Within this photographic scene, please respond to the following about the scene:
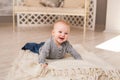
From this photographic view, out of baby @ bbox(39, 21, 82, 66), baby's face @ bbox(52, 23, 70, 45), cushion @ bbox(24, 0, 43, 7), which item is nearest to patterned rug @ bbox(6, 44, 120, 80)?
baby @ bbox(39, 21, 82, 66)

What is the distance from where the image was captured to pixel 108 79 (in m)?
1.71

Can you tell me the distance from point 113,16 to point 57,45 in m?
2.50

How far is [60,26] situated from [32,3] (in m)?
2.63

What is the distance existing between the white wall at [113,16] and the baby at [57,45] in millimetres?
2404

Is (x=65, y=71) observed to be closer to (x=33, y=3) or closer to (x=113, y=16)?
(x=113, y=16)

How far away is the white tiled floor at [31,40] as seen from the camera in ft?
8.34

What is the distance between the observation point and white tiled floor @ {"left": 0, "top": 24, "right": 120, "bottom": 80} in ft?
8.34

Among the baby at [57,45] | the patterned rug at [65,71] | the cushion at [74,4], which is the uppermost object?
the cushion at [74,4]

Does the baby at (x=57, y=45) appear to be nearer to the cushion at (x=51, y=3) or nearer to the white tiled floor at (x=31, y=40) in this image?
the white tiled floor at (x=31, y=40)

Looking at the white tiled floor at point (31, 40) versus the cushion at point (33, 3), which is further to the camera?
the cushion at point (33, 3)

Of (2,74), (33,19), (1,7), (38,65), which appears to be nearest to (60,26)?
(38,65)

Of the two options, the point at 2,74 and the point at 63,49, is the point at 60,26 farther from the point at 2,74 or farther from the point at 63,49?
the point at 2,74

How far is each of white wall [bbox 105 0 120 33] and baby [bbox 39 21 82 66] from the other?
7.89 feet

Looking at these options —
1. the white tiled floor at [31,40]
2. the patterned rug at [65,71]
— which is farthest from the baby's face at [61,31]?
the white tiled floor at [31,40]
